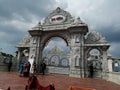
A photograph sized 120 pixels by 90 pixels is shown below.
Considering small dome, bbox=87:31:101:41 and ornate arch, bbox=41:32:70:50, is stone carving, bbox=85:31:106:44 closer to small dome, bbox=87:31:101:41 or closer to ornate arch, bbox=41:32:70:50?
small dome, bbox=87:31:101:41

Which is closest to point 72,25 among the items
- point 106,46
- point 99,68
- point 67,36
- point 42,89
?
point 67,36

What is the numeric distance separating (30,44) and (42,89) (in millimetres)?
15721

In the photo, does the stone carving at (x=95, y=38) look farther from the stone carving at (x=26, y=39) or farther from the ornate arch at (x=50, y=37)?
the stone carving at (x=26, y=39)

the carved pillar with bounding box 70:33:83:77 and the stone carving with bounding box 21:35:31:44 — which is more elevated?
the stone carving with bounding box 21:35:31:44

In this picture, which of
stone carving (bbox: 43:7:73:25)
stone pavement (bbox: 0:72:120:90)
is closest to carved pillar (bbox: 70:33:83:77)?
stone carving (bbox: 43:7:73:25)

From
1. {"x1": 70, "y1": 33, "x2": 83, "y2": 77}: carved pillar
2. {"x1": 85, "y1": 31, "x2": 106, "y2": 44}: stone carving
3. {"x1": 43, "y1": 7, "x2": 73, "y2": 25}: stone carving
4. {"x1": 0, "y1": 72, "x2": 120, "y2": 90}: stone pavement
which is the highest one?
{"x1": 43, "y1": 7, "x2": 73, "y2": 25}: stone carving

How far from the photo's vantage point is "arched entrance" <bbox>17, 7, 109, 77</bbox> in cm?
1723

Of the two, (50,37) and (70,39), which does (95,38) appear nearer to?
(70,39)

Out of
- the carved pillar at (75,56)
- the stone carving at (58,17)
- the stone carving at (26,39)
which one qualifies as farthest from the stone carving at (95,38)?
the stone carving at (26,39)

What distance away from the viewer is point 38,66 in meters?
19.4

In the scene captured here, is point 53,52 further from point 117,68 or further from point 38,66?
point 117,68

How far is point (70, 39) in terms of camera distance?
19.0 metres

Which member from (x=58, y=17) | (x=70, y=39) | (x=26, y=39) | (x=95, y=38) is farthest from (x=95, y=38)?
(x=26, y=39)

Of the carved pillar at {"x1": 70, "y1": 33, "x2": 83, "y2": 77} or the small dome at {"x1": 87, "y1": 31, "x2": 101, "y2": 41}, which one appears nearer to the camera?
the carved pillar at {"x1": 70, "y1": 33, "x2": 83, "y2": 77}
